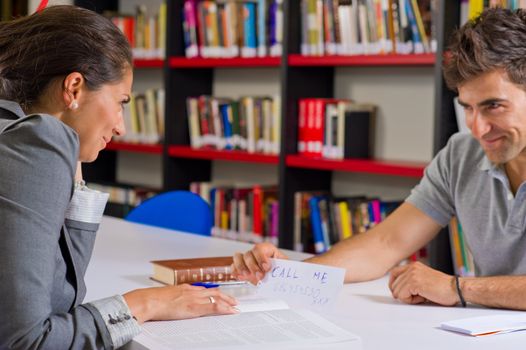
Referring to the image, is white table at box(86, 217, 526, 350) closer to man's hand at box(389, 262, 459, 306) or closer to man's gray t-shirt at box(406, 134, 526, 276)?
man's hand at box(389, 262, 459, 306)

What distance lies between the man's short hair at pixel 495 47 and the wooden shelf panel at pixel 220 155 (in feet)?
6.31

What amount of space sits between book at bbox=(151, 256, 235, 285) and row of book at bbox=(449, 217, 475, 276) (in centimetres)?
146

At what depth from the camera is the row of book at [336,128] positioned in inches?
144

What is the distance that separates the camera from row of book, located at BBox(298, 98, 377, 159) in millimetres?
3664

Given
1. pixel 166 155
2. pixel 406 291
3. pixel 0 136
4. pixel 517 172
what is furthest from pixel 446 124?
pixel 0 136

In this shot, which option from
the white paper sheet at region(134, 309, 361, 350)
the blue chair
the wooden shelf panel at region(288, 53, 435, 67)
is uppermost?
the wooden shelf panel at region(288, 53, 435, 67)

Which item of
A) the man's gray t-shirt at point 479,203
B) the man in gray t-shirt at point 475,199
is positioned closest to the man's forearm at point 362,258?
the man in gray t-shirt at point 475,199

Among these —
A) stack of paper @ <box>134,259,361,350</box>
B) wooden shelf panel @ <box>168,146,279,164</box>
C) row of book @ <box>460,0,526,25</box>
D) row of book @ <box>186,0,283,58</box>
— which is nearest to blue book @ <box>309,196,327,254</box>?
wooden shelf panel @ <box>168,146,279,164</box>

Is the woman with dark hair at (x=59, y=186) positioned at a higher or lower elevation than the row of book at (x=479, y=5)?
lower

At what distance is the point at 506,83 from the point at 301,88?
195 centimetres

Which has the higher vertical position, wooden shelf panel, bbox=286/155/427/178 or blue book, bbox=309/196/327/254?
wooden shelf panel, bbox=286/155/427/178

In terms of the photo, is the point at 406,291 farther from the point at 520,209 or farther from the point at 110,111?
the point at 110,111

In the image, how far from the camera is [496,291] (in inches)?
68.4

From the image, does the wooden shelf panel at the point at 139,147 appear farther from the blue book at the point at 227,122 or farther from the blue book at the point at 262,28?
the blue book at the point at 262,28
